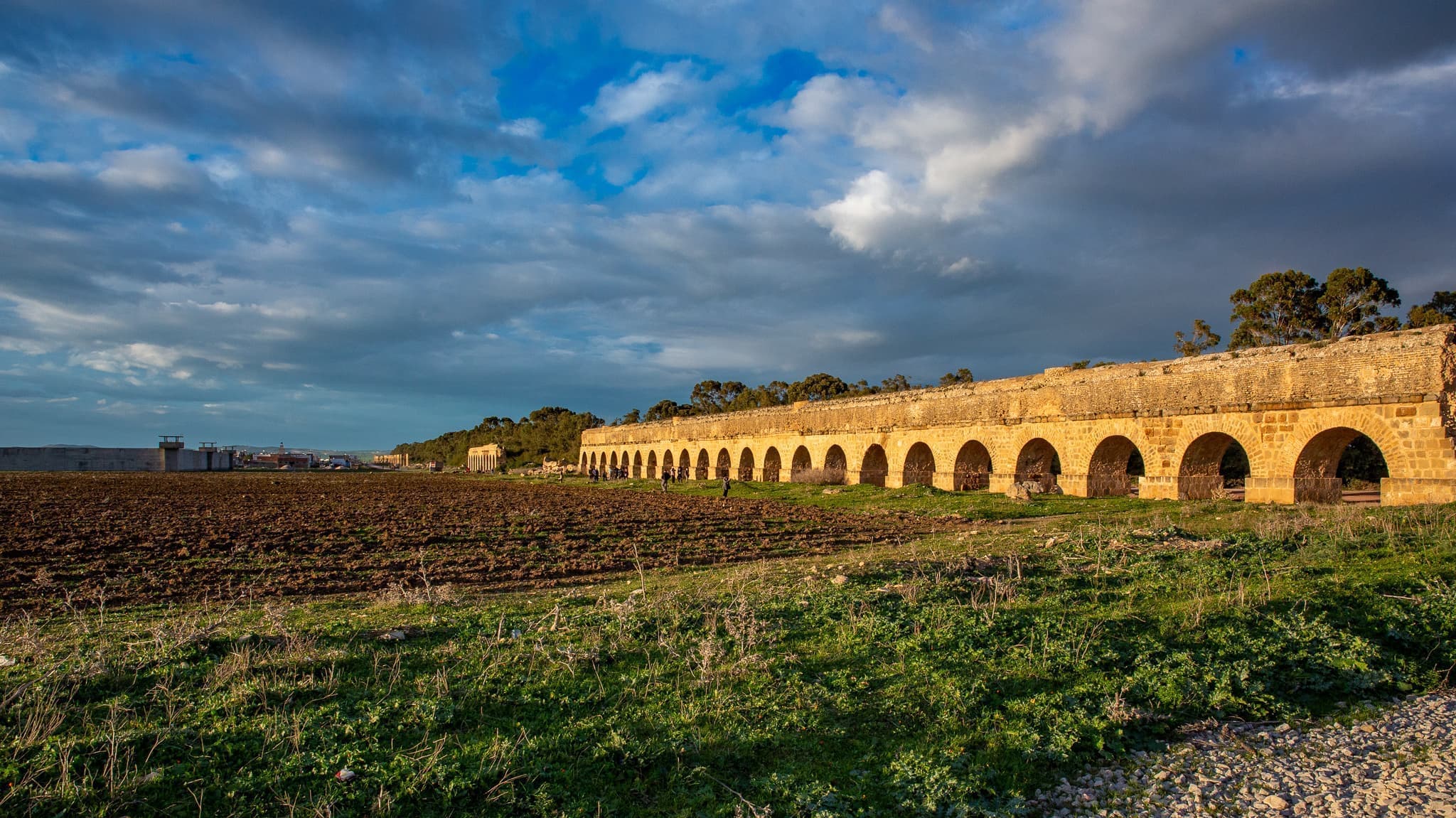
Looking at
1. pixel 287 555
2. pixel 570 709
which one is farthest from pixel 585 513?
pixel 570 709

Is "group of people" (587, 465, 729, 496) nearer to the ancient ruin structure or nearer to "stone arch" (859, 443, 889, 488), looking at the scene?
"stone arch" (859, 443, 889, 488)

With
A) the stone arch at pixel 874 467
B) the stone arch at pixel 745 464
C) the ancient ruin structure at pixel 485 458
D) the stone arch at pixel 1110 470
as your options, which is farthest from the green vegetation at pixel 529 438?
the stone arch at pixel 1110 470

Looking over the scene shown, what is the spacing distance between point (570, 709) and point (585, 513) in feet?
52.9

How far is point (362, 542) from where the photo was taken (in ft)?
46.6

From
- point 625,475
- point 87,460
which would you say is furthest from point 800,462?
point 87,460

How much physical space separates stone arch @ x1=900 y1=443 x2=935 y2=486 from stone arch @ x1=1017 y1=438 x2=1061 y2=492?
3797 millimetres

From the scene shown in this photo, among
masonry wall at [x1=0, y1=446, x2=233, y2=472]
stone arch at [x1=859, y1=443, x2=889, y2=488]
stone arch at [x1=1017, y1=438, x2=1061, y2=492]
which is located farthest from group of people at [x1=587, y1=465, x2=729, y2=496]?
masonry wall at [x1=0, y1=446, x2=233, y2=472]

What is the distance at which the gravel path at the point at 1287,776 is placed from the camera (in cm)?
342

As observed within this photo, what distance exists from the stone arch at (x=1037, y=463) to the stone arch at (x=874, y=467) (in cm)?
570

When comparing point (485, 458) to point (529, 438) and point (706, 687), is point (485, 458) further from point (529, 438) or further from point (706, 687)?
point (706, 687)

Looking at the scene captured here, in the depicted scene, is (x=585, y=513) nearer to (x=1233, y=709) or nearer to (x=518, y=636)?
(x=518, y=636)

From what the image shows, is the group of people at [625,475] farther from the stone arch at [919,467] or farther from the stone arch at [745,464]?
the stone arch at [919,467]

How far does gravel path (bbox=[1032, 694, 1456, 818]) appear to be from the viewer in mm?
3418

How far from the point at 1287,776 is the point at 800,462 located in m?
28.2
